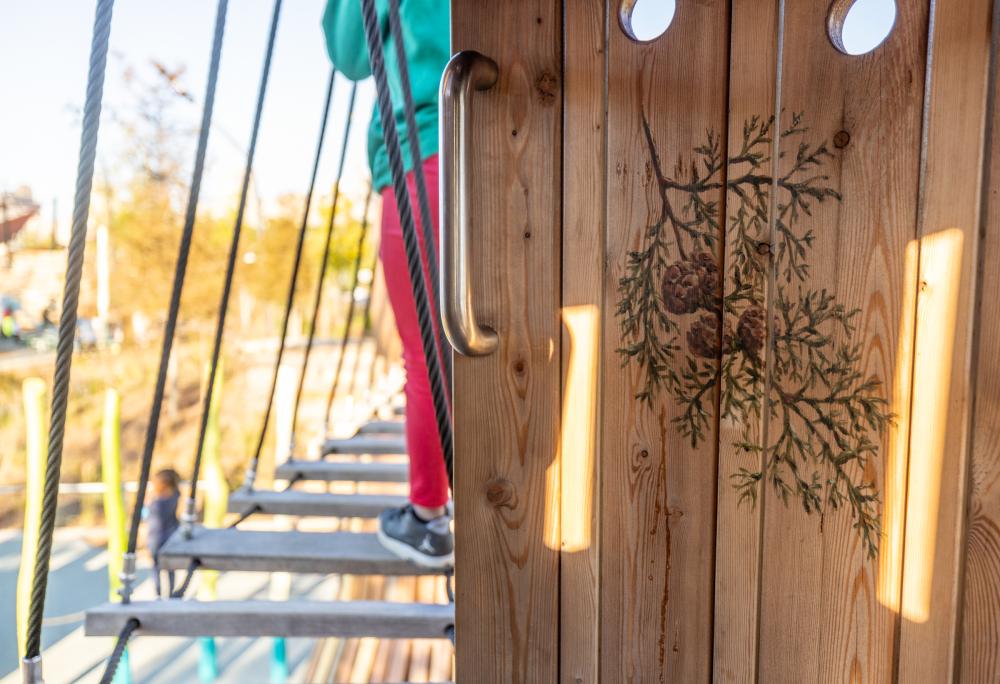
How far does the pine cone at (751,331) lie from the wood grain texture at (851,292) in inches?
1.6

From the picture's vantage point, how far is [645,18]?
2.50 feet

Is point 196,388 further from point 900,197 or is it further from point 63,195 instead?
point 900,197

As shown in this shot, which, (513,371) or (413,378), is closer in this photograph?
(513,371)

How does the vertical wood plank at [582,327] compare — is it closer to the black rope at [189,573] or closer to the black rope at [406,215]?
the black rope at [406,215]

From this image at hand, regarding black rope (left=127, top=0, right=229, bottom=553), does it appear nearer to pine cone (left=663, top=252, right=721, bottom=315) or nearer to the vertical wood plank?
the vertical wood plank

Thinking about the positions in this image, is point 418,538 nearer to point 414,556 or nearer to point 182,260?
point 414,556

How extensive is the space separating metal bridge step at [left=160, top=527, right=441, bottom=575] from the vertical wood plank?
530 mm

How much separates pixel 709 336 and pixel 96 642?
7.23 metres

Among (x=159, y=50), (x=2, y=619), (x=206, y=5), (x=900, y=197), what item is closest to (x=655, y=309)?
(x=900, y=197)

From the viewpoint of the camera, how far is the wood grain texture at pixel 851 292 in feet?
2.32

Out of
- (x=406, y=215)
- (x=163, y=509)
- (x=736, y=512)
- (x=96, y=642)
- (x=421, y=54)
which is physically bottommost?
(x=96, y=642)

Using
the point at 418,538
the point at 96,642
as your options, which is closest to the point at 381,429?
the point at 418,538

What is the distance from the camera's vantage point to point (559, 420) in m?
0.81

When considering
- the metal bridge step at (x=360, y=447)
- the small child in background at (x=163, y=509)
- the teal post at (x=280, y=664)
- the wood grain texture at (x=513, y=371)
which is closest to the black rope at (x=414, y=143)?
the wood grain texture at (x=513, y=371)
